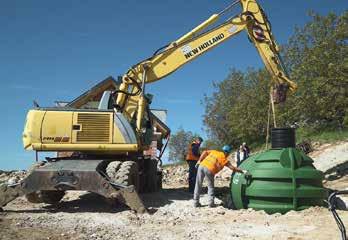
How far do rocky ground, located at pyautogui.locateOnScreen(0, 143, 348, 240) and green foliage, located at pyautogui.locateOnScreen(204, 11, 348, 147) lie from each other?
917 cm

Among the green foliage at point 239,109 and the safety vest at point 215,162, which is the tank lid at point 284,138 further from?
the green foliage at point 239,109

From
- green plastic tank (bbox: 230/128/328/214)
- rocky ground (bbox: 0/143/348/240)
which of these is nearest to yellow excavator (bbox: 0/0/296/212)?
rocky ground (bbox: 0/143/348/240)

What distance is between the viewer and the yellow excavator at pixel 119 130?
419 inches

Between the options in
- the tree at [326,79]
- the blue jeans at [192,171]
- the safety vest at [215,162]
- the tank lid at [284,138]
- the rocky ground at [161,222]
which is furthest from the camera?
the tree at [326,79]

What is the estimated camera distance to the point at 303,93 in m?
21.4

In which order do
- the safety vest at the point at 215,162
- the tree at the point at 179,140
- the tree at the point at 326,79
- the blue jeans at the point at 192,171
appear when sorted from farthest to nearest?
the tree at the point at 179,140
the tree at the point at 326,79
the blue jeans at the point at 192,171
the safety vest at the point at 215,162

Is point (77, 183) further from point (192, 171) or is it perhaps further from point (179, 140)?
point (179, 140)

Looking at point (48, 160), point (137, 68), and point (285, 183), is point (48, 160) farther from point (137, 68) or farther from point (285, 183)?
point (285, 183)

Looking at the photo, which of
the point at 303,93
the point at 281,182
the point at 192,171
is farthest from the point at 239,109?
the point at 281,182

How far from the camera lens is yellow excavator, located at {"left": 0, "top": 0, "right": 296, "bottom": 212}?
10.6 metres

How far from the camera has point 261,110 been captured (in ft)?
121

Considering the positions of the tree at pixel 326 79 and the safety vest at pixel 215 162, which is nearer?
the safety vest at pixel 215 162

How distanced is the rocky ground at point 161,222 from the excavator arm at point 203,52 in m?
3.05

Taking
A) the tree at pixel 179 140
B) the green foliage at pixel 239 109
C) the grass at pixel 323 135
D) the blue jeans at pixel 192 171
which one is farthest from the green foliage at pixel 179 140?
the blue jeans at pixel 192 171
